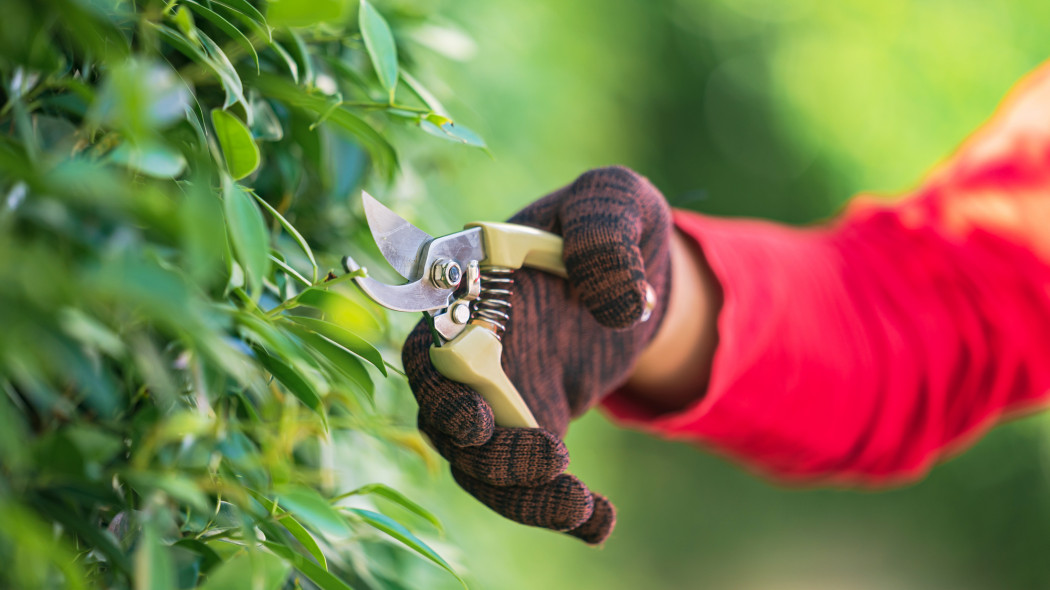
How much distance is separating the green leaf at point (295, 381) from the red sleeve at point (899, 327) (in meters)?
0.38

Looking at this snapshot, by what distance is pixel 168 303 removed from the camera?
A: 0.17m

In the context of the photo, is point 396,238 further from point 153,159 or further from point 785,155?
point 785,155

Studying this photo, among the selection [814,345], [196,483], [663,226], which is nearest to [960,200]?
[814,345]

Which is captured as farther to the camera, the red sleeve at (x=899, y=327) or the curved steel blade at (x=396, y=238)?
the red sleeve at (x=899, y=327)

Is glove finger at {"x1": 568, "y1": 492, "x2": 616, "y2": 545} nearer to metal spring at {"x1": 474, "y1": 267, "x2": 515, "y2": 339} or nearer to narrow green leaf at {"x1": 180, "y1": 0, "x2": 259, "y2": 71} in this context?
metal spring at {"x1": 474, "y1": 267, "x2": 515, "y2": 339}

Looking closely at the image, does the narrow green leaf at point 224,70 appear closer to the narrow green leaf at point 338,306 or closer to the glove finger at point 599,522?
the narrow green leaf at point 338,306

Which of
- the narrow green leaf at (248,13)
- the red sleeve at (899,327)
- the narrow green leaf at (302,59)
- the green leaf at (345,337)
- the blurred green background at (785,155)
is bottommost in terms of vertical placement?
the blurred green background at (785,155)

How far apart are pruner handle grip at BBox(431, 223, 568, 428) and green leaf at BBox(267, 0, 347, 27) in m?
0.13

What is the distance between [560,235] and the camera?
0.42 meters

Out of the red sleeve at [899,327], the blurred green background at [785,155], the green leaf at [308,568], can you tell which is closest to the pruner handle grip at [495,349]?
the green leaf at [308,568]

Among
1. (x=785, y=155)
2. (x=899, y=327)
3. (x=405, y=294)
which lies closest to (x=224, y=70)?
(x=405, y=294)

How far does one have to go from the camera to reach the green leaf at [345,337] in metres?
0.27

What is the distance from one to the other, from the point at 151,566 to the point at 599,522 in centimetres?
23

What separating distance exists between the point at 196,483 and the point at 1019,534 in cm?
210
